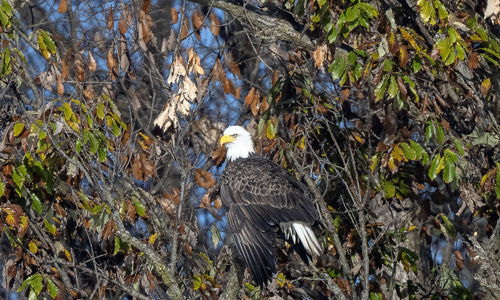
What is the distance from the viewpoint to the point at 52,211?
21.4 feet

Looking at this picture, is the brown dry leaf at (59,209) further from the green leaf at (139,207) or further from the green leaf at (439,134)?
the green leaf at (439,134)

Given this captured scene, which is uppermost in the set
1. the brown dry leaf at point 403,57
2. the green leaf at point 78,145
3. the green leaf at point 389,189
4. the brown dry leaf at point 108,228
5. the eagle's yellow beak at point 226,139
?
the brown dry leaf at point 403,57

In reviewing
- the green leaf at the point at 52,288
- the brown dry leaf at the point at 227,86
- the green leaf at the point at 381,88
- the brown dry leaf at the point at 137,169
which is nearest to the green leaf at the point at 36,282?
the green leaf at the point at 52,288

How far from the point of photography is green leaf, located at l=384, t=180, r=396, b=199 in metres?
6.77

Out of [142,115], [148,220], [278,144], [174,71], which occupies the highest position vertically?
[174,71]

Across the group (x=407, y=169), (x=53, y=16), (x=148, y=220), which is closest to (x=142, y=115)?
(x=53, y=16)

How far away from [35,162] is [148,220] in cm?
147

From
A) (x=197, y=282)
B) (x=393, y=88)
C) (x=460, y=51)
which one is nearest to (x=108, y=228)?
(x=197, y=282)

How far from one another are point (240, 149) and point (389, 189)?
1.39 metres

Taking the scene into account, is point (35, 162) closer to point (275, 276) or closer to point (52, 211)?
point (52, 211)

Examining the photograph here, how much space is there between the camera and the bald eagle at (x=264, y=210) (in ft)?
21.4

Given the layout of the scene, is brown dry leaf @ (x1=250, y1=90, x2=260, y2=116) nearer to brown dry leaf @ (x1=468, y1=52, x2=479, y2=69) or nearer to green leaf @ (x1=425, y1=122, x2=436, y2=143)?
green leaf @ (x1=425, y1=122, x2=436, y2=143)

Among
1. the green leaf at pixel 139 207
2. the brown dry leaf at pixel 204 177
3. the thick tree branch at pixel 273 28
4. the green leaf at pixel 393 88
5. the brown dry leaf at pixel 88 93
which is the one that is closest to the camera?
the green leaf at pixel 393 88

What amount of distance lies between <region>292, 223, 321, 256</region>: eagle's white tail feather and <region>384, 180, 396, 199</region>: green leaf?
0.62 metres
